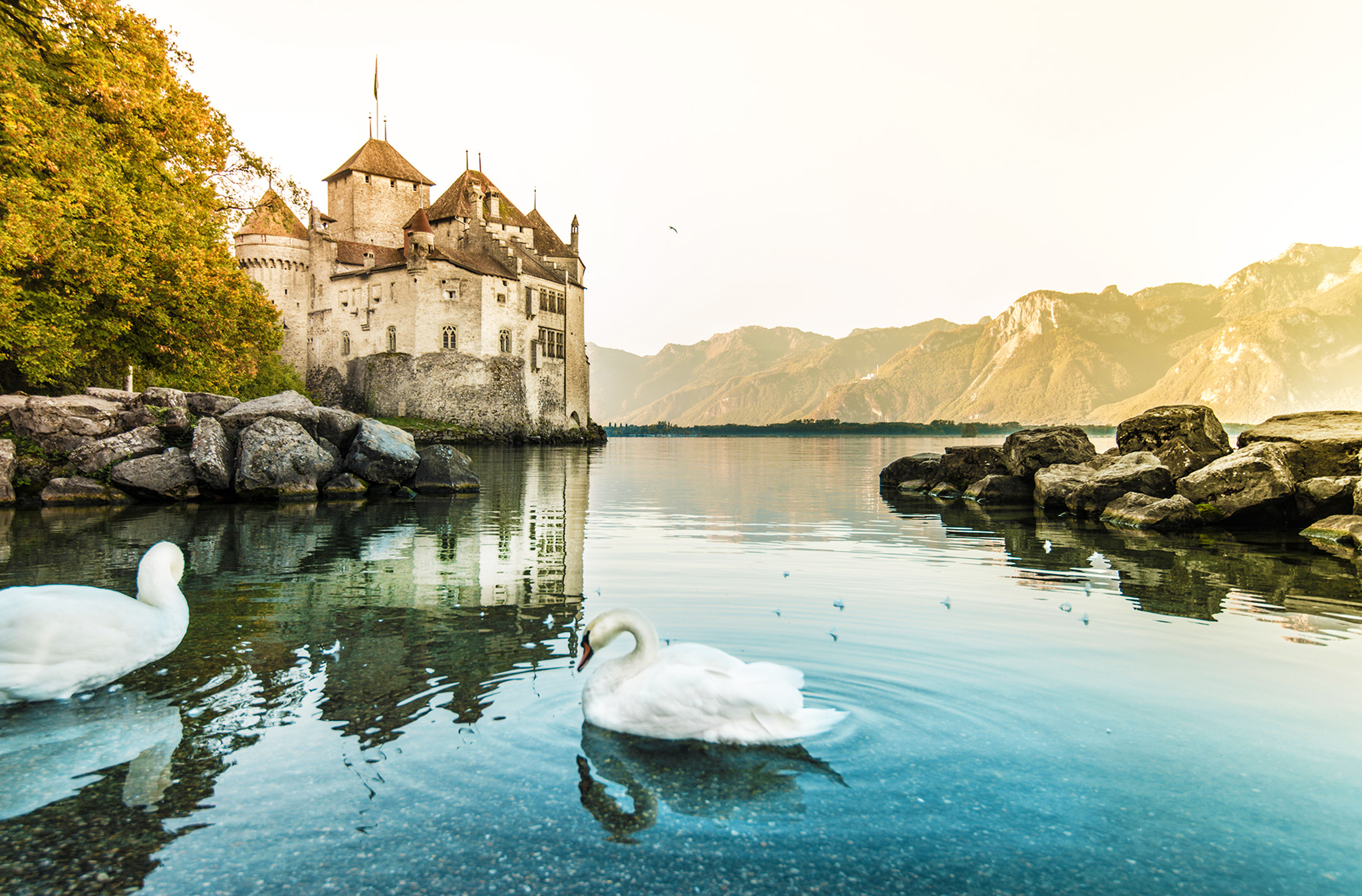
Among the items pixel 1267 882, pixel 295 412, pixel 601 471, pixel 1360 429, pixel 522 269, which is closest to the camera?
pixel 1267 882

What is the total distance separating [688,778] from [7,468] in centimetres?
2283

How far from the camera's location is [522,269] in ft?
268

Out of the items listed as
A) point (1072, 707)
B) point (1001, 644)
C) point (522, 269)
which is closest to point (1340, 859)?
point (1072, 707)

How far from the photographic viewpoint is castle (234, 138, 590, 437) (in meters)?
77.8

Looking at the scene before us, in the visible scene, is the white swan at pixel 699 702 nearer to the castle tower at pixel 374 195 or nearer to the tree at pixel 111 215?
the tree at pixel 111 215

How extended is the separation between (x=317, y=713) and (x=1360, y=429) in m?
22.7

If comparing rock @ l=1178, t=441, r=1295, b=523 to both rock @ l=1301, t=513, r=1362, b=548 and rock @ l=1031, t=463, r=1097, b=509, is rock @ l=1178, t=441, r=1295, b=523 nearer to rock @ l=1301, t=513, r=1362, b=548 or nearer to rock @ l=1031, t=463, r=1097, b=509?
rock @ l=1301, t=513, r=1362, b=548

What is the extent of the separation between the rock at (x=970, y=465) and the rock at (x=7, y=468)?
1082 inches

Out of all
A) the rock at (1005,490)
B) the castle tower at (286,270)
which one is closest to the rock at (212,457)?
the rock at (1005,490)

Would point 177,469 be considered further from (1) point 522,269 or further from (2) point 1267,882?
(1) point 522,269

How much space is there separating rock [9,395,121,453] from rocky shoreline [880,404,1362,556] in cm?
2589

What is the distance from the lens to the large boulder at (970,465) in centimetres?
2708

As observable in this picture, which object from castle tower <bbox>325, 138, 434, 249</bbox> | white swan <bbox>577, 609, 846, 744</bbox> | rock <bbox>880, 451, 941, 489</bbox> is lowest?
white swan <bbox>577, 609, 846, 744</bbox>

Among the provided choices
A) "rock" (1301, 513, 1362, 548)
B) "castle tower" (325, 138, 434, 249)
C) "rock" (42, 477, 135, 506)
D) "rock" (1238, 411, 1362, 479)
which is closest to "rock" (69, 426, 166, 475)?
"rock" (42, 477, 135, 506)
